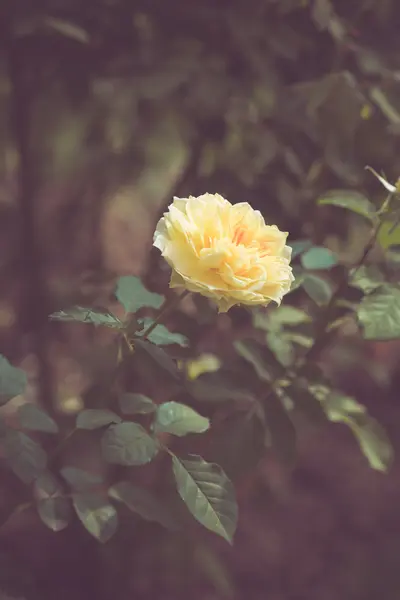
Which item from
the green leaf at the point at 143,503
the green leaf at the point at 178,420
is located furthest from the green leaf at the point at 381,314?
the green leaf at the point at 143,503

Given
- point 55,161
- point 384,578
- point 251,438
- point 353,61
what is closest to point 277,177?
point 353,61

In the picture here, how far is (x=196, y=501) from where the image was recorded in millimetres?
650

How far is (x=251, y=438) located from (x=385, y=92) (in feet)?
1.92

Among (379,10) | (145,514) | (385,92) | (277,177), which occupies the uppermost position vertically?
(379,10)

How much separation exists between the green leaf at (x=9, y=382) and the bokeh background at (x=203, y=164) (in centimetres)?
21

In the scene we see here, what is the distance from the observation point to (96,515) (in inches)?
29.2

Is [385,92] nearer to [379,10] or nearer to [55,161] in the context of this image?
[379,10]

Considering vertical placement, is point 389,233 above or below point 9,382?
above

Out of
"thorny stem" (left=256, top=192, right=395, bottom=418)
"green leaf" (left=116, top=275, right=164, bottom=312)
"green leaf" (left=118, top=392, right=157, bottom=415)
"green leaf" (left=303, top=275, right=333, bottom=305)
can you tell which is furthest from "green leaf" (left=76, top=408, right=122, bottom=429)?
"green leaf" (left=303, top=275, right=333, bottom=305)

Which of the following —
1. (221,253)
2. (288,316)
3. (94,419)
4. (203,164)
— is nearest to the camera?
(221,253)

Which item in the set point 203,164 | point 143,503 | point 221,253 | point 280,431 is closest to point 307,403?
point 280,431

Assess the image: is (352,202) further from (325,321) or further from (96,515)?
(96,515)

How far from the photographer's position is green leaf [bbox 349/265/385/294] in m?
0.77

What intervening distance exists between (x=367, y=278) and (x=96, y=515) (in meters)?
0.43
